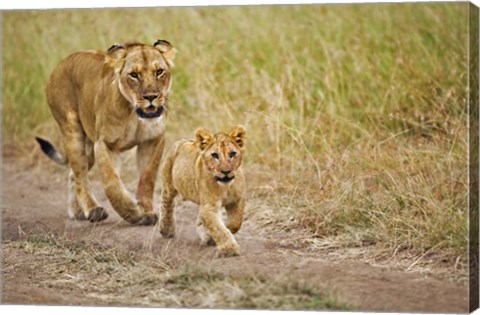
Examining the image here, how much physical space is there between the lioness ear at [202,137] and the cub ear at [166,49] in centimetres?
65

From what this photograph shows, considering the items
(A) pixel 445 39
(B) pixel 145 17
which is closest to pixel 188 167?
(B) pixel 145 17

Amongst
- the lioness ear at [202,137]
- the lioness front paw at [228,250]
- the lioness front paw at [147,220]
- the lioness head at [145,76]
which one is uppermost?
the lioness head at [145,76]

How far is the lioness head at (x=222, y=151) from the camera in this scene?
8062mm

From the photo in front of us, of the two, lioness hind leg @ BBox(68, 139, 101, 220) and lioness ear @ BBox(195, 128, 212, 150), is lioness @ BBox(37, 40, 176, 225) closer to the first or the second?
lioness hind leg @ BBox(68, 139, 101, 220)

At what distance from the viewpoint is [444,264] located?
7.71 meters

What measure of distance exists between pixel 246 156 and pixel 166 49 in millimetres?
930

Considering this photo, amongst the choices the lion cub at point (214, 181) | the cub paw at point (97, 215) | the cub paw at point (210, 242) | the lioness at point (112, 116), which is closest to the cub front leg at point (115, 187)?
the lioness at point (112, 116)

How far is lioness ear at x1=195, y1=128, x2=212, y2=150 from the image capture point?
8.23 m

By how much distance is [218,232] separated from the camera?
805 cm

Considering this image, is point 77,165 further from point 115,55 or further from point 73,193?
point 115,55

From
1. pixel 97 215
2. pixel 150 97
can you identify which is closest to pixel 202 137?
pixel 150 97

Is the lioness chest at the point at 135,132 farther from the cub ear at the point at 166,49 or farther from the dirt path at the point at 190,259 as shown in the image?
the dirt path at the point at 190,259

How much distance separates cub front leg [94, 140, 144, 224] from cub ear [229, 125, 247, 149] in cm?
94

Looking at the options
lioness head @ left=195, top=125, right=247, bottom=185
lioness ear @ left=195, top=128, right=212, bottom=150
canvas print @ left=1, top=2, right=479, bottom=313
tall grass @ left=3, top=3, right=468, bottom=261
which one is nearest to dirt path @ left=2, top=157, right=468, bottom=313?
canvas print @ left=1, top=2, right=479, bottom=313
